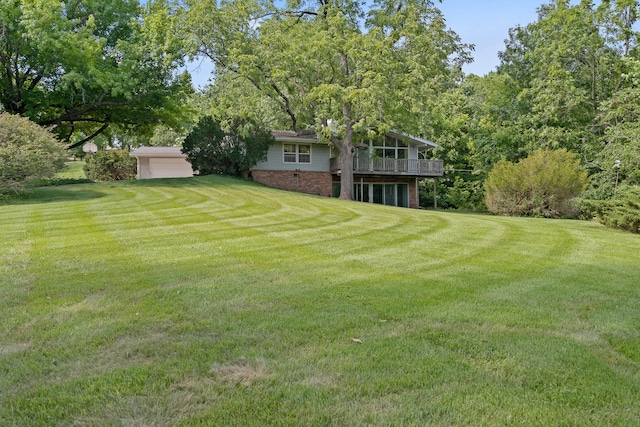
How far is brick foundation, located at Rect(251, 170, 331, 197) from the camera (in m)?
24.5

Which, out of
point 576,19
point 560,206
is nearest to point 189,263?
point 560,206

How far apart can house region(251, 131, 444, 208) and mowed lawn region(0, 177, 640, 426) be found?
1739 cm

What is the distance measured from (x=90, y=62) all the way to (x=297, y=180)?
1174 cm

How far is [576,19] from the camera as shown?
77.4ft

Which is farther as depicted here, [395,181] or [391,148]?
[395,181]

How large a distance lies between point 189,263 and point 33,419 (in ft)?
12.0

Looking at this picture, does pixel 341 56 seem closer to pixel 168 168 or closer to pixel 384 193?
pixel 384 193

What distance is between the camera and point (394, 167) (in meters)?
26.2

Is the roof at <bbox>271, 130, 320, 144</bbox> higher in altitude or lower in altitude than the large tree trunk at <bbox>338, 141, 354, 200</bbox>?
higher

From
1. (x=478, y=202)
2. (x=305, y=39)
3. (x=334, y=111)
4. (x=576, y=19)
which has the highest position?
(x=576, y=19)

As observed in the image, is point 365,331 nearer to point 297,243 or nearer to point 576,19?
point 297,243

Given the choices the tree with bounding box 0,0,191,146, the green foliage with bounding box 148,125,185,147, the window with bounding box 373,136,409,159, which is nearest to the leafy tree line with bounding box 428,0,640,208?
the window with bounding box 373,136,409,159

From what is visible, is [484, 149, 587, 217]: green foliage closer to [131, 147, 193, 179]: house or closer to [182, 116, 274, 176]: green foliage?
[182, 116, 274, 176]: green foliage

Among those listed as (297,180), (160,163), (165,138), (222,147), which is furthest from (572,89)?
(165,138)
